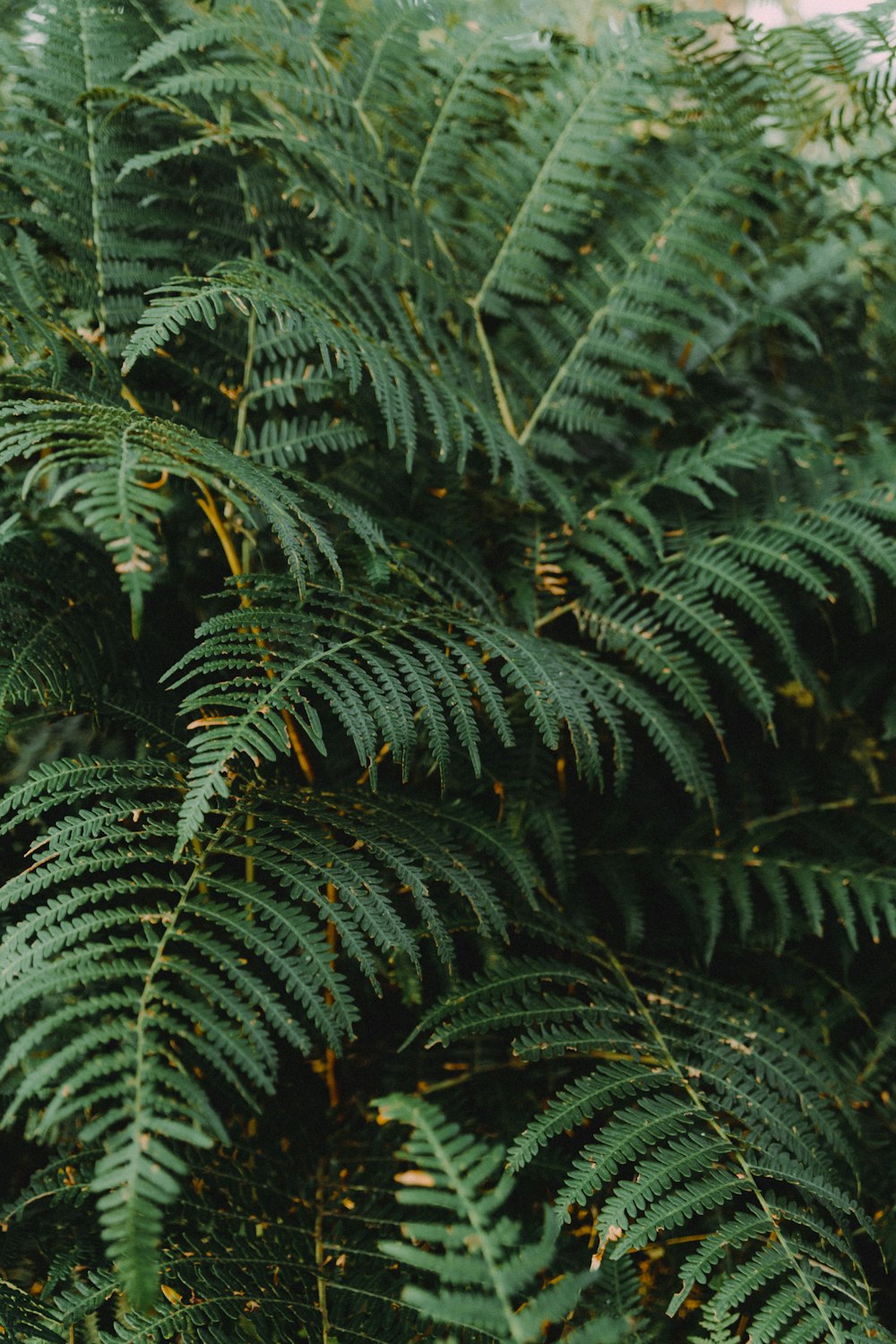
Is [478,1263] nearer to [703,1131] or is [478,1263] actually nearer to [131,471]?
[703,1131]

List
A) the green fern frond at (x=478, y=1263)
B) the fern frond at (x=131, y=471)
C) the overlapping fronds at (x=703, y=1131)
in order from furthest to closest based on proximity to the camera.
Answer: the overlapping fronds at (x=703, y=1131) < the fern frond at (x=131, y=471) < the green fern frond at (x=478, y=1263)

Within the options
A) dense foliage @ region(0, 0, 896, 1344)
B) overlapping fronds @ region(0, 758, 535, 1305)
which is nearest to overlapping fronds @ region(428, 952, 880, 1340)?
dense foliage @ region(0, 0, 896, 1344)

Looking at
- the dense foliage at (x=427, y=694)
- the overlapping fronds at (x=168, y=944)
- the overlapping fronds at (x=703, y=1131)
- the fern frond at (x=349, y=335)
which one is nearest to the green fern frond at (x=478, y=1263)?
the dense foliage at (x=427, y=694)

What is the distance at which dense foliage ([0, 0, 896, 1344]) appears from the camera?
0.72 meters

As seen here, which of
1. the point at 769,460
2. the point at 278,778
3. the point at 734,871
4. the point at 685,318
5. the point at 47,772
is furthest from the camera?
the point at 685,318

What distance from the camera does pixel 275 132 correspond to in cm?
98

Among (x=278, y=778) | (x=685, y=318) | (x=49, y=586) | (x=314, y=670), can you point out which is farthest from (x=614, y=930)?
(x=685, y=318)

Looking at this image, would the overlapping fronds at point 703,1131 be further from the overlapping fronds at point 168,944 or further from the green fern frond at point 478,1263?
the green fern frond at point 478,1263

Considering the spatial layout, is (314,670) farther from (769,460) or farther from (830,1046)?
(830,1046)

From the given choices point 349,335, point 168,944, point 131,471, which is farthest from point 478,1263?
point 349,335

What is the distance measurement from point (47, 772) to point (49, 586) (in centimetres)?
32

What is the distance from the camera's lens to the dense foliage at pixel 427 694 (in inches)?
28.4

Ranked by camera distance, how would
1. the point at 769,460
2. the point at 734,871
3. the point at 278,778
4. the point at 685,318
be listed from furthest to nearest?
the point at 685,318, the point at 769,460, the point at 734,871, the point at 278,778

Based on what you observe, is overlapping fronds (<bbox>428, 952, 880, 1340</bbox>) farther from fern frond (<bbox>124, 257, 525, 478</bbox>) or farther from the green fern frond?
fern frond (<bbox>124, 257, 525, 478</bbox>)
